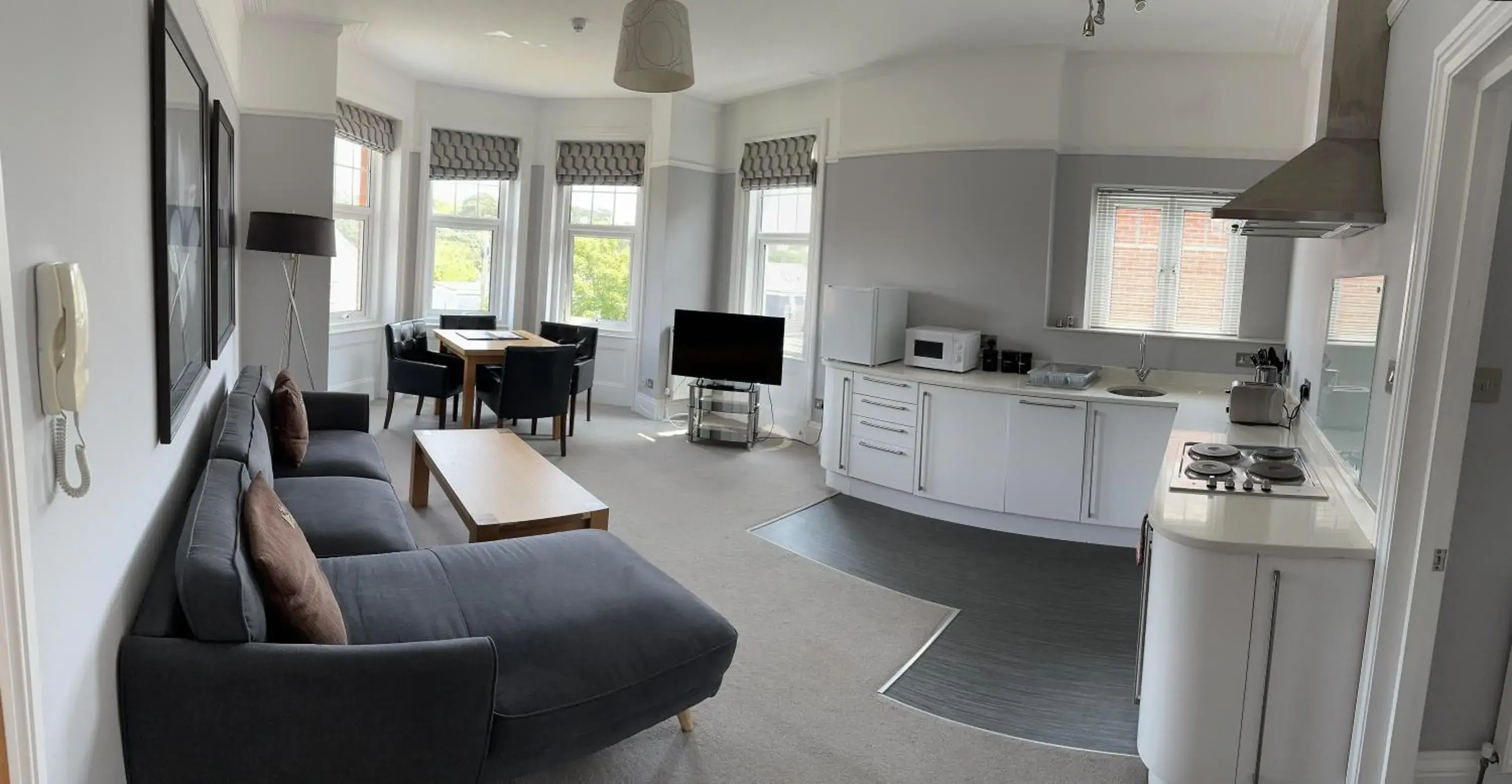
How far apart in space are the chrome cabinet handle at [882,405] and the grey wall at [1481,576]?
125 inches

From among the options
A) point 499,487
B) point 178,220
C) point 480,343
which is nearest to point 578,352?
point 480,343

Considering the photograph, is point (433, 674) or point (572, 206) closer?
point (433, 674)

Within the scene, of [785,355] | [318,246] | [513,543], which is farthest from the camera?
[785,355]

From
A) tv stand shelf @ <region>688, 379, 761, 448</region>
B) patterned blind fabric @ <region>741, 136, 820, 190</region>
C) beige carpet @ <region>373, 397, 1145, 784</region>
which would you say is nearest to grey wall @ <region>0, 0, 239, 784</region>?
beige carpet @ <region>373, 397, 1145, 784</region>

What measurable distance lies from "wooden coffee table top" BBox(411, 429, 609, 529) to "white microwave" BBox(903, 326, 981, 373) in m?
2.39

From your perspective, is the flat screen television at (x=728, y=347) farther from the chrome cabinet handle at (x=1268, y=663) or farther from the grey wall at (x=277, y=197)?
the chrome cabinet handle at (x=1268, y=663)

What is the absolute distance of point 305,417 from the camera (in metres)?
4.26

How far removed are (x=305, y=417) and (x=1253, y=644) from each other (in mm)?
3789

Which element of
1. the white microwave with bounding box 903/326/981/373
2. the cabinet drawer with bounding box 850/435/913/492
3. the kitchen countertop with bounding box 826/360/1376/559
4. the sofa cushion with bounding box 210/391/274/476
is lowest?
the cabinet drawer with bounding box 850/435/913/492

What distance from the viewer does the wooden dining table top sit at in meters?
6.53

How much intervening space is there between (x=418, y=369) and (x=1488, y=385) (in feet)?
20.2

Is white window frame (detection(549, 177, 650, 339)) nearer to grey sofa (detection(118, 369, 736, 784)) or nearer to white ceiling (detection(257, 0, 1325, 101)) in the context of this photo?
white ceiling (detection(257, 0, 1325, 101))

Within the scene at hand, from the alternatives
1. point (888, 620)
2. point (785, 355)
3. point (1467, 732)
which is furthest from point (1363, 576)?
point (785, 355)

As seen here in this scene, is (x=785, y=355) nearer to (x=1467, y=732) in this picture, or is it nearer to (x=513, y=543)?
(x=513, y=543)
